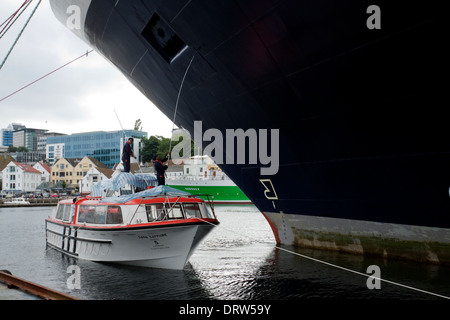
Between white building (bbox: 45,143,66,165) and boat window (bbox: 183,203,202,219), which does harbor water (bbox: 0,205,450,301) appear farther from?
white building (bbox: 45,143,66,165)

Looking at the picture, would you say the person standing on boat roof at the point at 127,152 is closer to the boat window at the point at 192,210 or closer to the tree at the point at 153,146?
the boat window at the point at 192,210

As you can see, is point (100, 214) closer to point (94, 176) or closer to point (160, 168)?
point (160, 168)

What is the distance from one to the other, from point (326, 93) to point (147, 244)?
7792 millimetres

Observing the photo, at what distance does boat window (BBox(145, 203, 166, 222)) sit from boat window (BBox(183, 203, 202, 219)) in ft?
2.68

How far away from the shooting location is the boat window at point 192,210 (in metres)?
14.4

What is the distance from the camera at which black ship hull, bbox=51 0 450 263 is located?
872cm

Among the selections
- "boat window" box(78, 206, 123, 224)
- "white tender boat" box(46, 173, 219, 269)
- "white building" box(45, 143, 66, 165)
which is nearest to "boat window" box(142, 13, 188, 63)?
"white tender boat" box(46, 173, 219, 269)

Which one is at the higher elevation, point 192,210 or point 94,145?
point 94,145

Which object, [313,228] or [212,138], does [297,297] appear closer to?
[313,228]

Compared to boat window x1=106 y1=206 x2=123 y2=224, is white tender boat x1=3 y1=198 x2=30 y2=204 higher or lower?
lower

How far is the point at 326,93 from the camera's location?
34.2 feet

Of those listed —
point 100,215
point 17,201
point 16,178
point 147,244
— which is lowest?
point 17,201

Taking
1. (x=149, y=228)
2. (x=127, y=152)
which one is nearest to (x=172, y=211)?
(x=149, y=228)

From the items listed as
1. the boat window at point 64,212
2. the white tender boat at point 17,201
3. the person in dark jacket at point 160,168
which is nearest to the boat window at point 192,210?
the person in dark jacket at point 160,168
